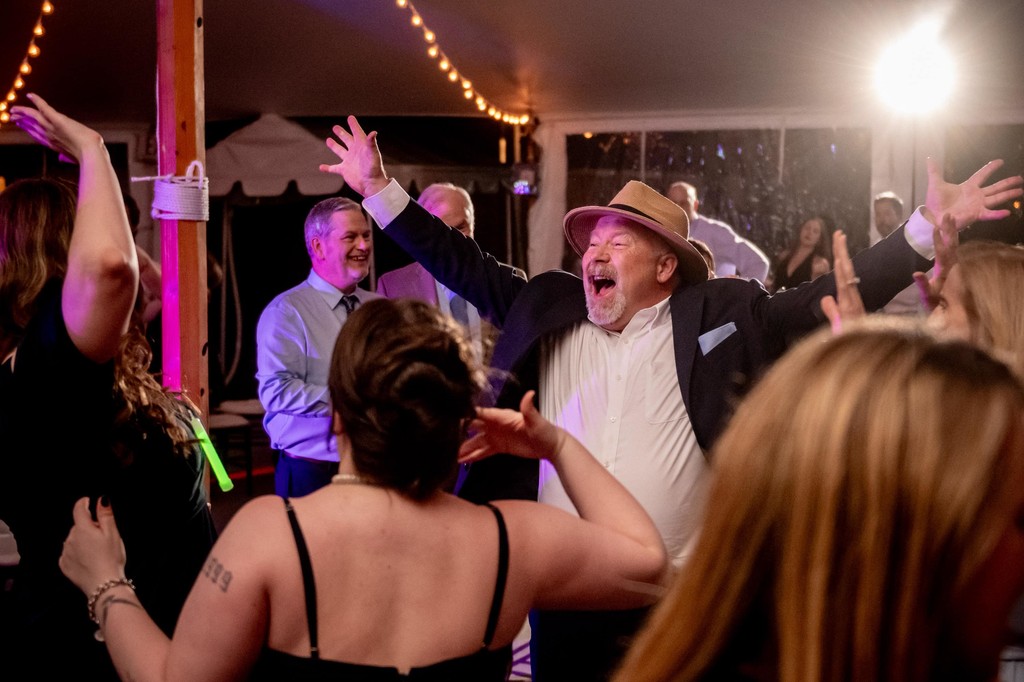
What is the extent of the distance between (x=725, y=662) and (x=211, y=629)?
0.78 meters

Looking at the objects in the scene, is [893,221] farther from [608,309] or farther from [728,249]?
[608,309]

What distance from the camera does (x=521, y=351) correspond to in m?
2.82

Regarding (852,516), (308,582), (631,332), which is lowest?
(308,582)

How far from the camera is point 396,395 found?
140 centimetres

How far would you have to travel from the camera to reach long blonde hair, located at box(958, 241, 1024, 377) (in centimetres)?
196

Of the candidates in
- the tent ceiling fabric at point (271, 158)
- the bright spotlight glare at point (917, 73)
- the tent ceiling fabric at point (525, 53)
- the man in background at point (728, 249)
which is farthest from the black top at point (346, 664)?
the tent ceiling fabric at point (271, 158)

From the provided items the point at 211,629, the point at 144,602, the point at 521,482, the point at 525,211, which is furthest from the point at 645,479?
the point at 525,211

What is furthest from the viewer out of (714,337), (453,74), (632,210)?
(453,74)

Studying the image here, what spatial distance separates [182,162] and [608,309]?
4.13 ft

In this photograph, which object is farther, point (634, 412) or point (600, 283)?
point (600, 283)

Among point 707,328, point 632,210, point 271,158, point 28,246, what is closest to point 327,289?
point 632,210

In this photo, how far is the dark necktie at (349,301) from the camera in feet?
12.9

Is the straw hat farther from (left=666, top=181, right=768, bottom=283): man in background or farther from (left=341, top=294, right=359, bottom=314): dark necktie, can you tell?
(left=666, top=181, right=768, bottom=283): man in background

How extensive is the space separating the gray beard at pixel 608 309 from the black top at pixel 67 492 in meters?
1.35
